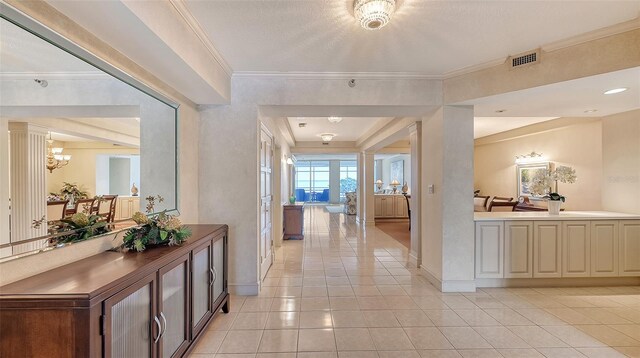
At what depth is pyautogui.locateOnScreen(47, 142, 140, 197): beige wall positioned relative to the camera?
4.77ft

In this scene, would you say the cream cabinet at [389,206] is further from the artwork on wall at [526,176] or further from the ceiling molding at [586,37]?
the ceiling molding at [586,37]

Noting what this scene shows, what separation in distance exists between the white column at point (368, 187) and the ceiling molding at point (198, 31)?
5.65 meters

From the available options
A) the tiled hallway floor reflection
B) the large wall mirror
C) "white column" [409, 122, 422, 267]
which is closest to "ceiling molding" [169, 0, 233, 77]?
the large wall mirror

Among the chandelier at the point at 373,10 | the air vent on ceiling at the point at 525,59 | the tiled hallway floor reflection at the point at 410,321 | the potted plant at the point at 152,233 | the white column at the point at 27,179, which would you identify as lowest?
the tiled hallway floor reflection at the point at 410,321

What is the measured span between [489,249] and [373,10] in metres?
3.23

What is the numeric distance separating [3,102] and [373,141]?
6203 mm

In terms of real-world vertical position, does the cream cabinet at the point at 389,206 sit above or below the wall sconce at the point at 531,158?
below

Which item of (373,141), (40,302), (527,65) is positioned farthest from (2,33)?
(373,141)

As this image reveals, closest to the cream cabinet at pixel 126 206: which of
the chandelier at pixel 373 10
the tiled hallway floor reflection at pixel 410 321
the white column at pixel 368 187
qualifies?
the tiled hallway floor reflection at pixel 410 321

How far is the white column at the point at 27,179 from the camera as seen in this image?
1.24m

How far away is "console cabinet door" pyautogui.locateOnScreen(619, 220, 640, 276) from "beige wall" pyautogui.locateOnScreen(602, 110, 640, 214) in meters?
0.38

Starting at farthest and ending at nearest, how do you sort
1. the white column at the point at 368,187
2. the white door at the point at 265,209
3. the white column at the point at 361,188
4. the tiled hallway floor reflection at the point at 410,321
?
the white column at the point at 361,188 → the white column at the point at 368,187 → the white door at the point at 265,209 → the tiled hallway floor reflection at the point at 410,321

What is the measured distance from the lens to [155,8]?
1.64m

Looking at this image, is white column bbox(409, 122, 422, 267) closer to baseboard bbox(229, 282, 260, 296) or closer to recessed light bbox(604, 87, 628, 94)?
recessed light bbox(604, 87, 628, 94)
